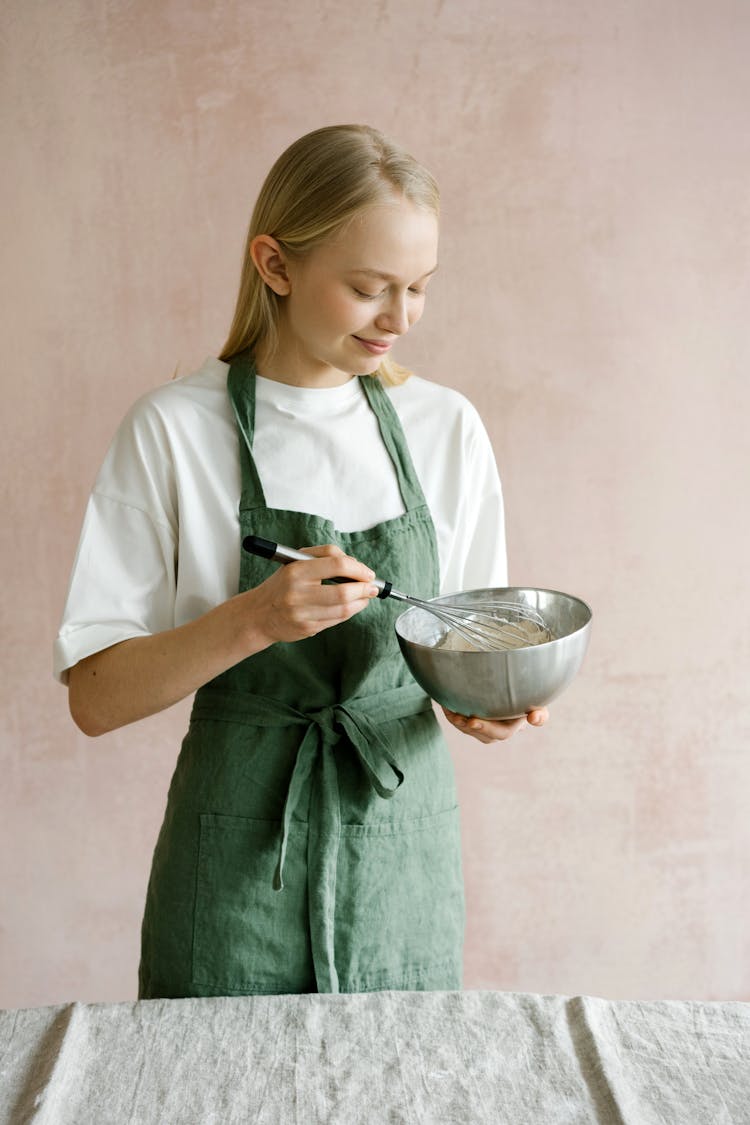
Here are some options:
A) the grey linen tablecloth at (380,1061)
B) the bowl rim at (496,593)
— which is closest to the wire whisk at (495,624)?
the bowl rim at (496,593)

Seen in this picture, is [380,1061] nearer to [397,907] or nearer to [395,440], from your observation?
[397,907]

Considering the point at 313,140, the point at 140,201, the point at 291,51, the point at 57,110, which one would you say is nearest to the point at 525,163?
the point at 291,51

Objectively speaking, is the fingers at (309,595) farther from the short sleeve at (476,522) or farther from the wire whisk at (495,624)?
the short sleeve at (476,522)

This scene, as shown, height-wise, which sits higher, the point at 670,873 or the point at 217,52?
the point at 217,52

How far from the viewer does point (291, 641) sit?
133cm

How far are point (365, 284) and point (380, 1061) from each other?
0.84 metres

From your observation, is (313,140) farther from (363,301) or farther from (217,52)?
(217,52)

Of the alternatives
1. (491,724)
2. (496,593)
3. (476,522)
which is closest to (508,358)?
(476,522)

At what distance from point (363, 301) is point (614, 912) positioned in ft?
5.84

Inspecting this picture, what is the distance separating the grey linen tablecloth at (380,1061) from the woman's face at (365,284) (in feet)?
2.45

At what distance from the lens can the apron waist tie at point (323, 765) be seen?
138cm

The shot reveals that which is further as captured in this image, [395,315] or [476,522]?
[476,522]

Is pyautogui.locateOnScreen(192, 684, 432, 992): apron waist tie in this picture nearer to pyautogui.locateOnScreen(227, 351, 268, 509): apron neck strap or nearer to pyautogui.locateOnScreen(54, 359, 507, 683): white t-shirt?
pyautogui.locateOnScreen(54, 359, 507, 683): white t-shirt

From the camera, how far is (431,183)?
1415 mm
